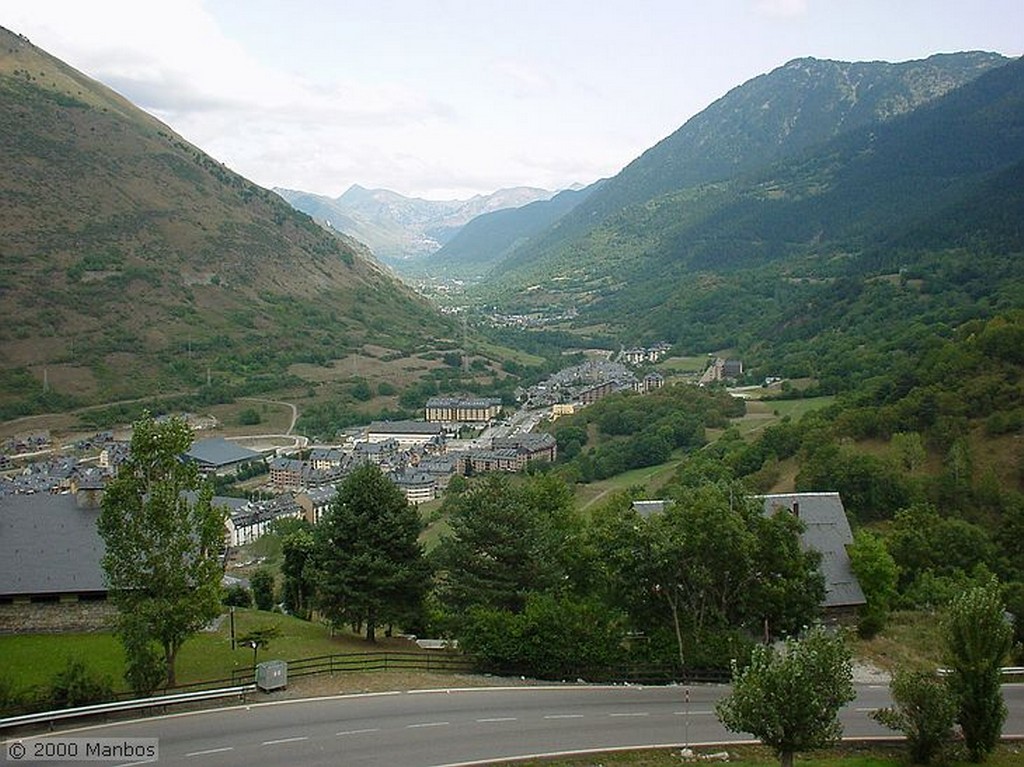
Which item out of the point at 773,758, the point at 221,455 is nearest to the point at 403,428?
the point at 221,455

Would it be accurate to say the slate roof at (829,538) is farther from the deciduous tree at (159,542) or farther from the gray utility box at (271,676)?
the deciduous tree at (159,542)

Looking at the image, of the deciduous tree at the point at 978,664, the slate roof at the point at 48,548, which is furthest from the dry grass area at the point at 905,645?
the slate roof at the point at 48,548

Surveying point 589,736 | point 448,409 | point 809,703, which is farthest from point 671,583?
point 448,409

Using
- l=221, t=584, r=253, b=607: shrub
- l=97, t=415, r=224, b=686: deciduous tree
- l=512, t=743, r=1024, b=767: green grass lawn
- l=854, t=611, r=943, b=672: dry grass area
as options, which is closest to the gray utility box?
l=97, t=415, r=224, b=686: deciduous tree

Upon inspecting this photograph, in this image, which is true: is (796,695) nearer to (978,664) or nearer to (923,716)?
(923,716)

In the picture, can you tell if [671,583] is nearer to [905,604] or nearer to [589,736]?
[589,736]

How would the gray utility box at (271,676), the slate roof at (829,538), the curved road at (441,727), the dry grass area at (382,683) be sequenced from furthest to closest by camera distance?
the slate roof at (829,538) → the dry grass area at (382,683) → the gray utility box at (271,676) → the curved road at (441,727)

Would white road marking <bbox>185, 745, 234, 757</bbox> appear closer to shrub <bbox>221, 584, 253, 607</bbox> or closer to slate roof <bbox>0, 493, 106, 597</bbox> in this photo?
slate roof <bbox>0, 493, 106, 597</bbox>
